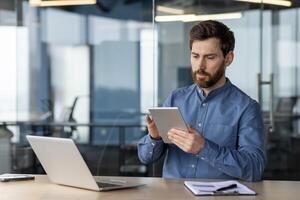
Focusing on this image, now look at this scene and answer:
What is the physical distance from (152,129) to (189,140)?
27 centimetres

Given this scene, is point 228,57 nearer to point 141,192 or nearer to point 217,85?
point 217,85

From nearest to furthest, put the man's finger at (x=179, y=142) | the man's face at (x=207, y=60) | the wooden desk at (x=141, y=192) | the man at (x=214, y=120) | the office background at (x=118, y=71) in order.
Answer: the wooden desk at (x=141, y=192)
the man's finger at (x=179, y=142)
the man at (x=214, y=120)
the man's face at (x=207, y=60)
the office background at (x=118, y=71)

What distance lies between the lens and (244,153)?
87.9 inches

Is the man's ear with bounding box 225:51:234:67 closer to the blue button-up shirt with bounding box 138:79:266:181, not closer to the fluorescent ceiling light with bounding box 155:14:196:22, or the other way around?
the blue button-up shirt with bounding box 138:79:266:181

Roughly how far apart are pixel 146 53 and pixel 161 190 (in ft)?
12.3

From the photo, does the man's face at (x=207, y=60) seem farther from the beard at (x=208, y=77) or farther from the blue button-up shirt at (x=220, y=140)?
the blue button-up shirt at (x=220, y=140)

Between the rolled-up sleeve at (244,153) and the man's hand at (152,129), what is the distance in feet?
0.81

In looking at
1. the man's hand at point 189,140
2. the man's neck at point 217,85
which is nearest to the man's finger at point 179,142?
the man's hand at point 189,140

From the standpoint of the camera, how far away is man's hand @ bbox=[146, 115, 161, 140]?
2303 millimetres

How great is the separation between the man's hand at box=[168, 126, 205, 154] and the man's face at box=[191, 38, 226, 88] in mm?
338

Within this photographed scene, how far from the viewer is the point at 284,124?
5.62 meters

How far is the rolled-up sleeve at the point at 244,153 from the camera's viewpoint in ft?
7.13

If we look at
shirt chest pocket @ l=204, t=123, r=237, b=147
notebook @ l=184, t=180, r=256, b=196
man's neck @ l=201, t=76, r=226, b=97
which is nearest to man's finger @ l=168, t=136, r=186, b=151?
notebook @ l=184, t=180, r=256, b=196

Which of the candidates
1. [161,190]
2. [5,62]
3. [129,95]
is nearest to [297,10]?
[129,95]
